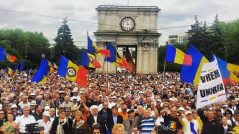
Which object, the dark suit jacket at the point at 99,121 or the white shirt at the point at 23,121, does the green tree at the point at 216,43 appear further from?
the white shirt at the point at 23,121

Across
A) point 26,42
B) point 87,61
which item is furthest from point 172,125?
point 26,42

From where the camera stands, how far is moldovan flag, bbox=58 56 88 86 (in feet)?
73.9

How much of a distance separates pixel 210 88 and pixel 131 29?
212 feet

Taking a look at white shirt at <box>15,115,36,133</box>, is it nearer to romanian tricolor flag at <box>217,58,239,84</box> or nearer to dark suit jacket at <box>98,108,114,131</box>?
dark suit jacket at <box>98,108,114,131</box>

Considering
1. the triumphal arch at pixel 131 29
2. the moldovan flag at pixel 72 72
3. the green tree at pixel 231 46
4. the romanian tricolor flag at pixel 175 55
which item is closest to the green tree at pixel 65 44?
the triumphal arch at pixel 131 29

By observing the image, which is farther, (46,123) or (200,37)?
(200,37)

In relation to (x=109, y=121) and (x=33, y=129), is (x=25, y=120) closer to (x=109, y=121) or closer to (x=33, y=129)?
(x=33, y=129)

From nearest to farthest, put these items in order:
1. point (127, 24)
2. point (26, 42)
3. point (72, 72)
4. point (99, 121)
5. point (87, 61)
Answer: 1. point (99, 121)
2. point (72, 72)
3. point (87, 61)
4. point (127, 24)
5. point (26, 42)

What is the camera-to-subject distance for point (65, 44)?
350ft

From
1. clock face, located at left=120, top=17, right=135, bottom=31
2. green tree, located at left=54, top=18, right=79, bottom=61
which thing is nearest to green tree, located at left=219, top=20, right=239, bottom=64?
clock face, located at left=120, top=17, right=135, bottom=31

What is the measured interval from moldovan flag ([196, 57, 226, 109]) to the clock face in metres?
64.5

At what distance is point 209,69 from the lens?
43.0ft

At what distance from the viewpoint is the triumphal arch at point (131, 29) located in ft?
253

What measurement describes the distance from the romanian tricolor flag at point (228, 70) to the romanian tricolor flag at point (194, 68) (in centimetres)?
329
